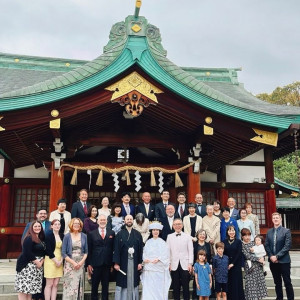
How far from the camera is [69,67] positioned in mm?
17484

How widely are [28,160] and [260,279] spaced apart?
759 cm

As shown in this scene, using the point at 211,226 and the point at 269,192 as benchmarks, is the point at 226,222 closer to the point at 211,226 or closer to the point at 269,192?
the point at 211,226

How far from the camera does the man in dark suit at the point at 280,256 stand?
638 cm

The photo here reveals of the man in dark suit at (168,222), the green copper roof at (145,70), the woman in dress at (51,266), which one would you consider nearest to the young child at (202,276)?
the man in dark suit at (168,222)

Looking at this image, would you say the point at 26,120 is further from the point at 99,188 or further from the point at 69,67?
the point at 69,67

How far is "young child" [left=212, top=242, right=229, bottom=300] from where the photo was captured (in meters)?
6.17

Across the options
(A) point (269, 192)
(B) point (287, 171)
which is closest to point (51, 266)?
(A) point (269, 192)

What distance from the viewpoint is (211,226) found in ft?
23.0

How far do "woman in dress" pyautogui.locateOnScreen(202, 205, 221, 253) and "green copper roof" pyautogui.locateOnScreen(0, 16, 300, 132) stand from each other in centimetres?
242

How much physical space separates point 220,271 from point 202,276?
1.31 feet

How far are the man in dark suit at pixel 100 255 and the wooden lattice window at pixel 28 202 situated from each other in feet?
17.0

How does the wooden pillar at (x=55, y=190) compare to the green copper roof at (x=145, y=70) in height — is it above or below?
below

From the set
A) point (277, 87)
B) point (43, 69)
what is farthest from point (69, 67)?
point (277, 87)

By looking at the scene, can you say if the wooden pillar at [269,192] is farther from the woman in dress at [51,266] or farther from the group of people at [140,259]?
the woman in dress at [51,266]
